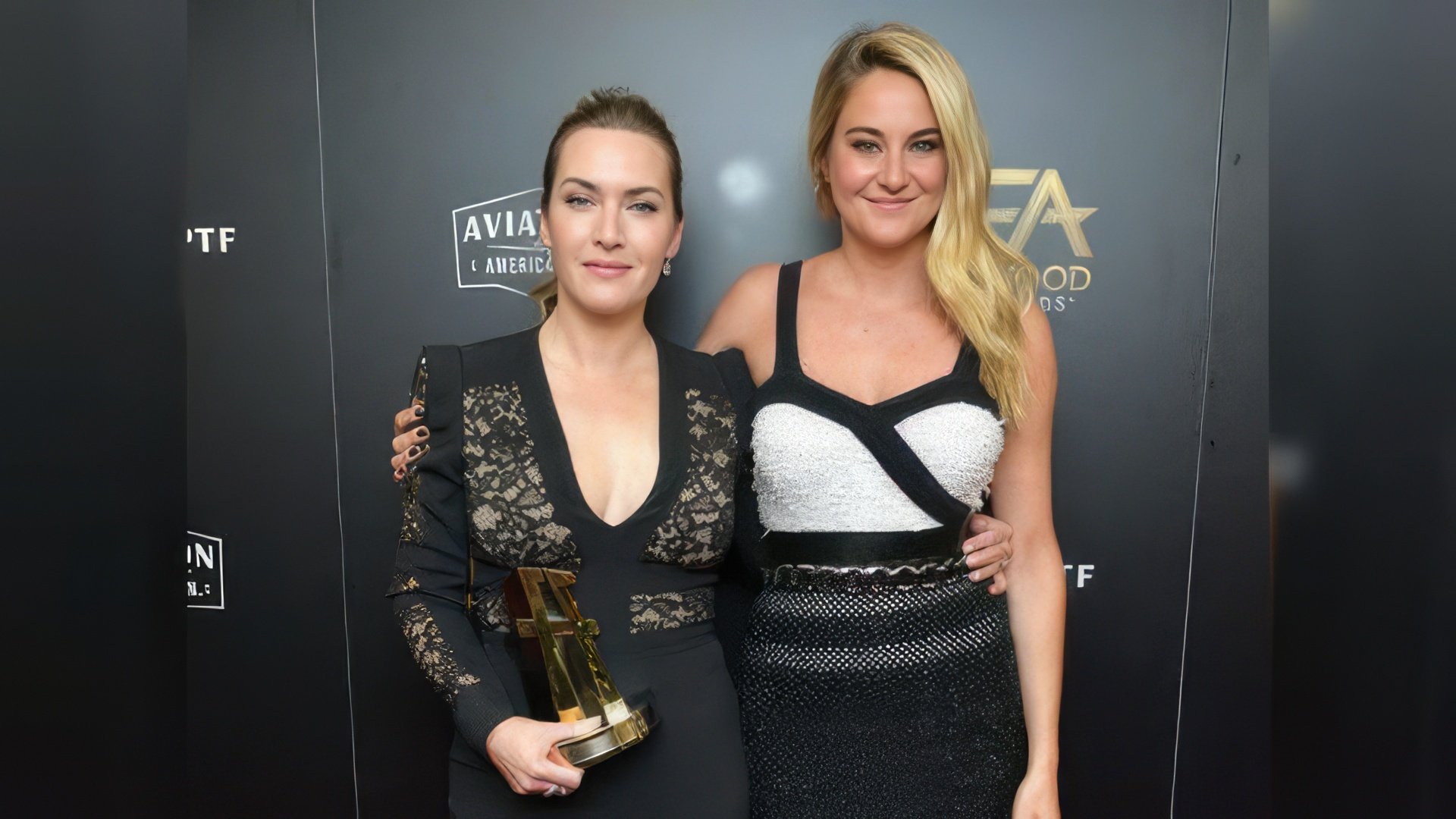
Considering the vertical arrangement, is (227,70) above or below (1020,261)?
A: above

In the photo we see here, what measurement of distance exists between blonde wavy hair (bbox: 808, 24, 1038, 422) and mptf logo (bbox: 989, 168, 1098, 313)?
61 cm

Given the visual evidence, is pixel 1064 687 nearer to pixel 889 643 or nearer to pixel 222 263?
pixel 889 643

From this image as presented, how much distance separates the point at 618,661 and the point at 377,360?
47.6 inches

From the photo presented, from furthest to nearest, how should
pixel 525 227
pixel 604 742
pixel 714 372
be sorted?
pixel 525 227
pixel 714 372
pixel 604 742

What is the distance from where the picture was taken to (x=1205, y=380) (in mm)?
2412

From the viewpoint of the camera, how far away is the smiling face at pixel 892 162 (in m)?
1.69

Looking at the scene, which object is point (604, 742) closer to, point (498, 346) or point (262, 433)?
point (498, 346)

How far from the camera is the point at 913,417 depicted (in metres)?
1.62

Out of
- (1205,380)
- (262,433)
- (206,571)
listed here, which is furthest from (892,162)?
(206,571)

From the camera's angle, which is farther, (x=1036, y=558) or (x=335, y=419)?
(x=335, y=419)

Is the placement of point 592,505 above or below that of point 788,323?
below

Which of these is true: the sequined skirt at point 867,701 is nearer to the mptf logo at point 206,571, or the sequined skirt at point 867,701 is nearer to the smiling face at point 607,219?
the smiling face at point 607,219

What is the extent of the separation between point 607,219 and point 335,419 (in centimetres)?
117

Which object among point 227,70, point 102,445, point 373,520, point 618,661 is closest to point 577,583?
point 618,661
